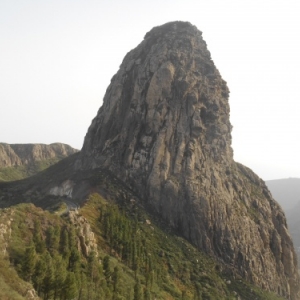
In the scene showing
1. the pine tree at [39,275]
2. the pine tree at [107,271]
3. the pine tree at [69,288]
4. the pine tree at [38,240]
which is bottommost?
the pine tree at [107,271]

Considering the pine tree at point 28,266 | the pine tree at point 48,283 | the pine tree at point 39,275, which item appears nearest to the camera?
the pine tree at point 28,266

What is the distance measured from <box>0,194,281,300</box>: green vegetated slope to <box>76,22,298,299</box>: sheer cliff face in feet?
41.5

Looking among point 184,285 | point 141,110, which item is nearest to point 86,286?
point 184,285

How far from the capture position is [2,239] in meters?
63.6

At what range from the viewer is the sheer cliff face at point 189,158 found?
5807 inches

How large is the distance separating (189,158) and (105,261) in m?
84.9

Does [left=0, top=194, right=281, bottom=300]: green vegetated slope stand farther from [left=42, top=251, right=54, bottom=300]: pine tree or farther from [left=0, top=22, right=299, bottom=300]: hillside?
[left=0, top=22, right=299, bottom=300]: hillside

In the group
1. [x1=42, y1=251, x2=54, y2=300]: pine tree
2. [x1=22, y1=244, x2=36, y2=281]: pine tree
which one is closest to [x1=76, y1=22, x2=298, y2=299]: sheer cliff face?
[x1=42, y1=251, x2=54, y2=300]: pine tree

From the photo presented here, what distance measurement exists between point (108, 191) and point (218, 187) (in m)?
53.0

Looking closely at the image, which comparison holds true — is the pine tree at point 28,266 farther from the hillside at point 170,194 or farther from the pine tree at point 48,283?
the hillside at point 170,194

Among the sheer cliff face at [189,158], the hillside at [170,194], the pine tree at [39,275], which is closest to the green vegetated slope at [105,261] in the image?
the pine tree at [39,275]

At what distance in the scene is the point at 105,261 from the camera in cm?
8119

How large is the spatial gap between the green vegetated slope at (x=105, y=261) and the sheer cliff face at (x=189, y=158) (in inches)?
498

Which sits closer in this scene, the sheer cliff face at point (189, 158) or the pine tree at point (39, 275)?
the pine tree at point (39, 275)
